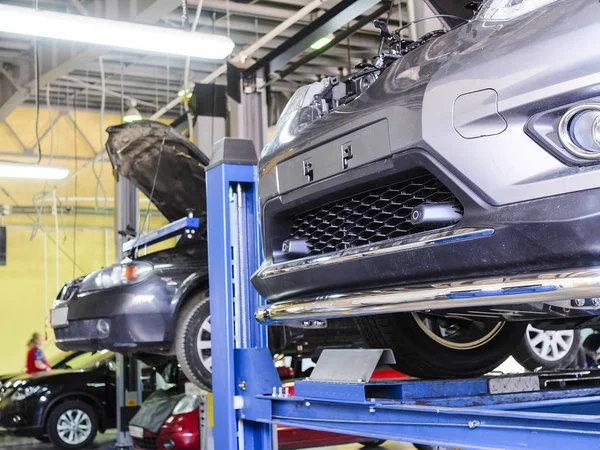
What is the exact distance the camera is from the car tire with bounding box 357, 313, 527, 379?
2.59m

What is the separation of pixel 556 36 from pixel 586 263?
0.45 meters

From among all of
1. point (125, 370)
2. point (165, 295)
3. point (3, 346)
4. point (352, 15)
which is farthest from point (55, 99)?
point (165, 295)

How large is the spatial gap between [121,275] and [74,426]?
13.0 ft

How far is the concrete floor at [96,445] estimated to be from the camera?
6.96 meters

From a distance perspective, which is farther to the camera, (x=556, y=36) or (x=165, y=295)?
(x=165, y=295)

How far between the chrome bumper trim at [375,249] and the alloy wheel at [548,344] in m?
2.64

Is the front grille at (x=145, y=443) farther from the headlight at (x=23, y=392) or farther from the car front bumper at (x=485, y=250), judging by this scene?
the car front bumper at (x=485, y=250)

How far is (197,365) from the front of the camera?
191 inches

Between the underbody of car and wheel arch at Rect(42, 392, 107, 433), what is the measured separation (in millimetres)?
6452

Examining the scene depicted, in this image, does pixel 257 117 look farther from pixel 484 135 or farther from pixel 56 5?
pixel 484 135

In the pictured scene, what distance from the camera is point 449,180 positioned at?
1698mm

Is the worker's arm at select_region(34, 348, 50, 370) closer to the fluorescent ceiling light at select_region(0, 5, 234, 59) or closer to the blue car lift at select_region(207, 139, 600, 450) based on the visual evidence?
the fluorescent ceiling light at select_region(0, 5, 234, 59)

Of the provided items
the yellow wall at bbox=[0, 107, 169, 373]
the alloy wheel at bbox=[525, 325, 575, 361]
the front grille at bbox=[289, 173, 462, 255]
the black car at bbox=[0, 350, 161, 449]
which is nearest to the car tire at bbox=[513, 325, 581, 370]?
the alloy wheel at bbox=[525, 325, 575, 361]

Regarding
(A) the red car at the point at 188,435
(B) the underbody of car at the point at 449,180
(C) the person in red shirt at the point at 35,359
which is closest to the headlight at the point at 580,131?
(B) the underbody of car at the point at 449,180
